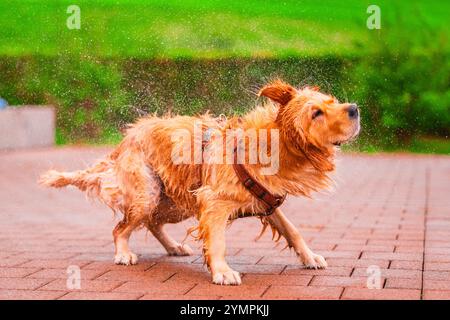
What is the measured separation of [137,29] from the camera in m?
11.0

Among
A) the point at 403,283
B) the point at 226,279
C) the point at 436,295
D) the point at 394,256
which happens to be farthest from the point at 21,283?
the point at 394,256

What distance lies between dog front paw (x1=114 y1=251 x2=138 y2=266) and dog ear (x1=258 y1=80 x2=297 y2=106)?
1364mm

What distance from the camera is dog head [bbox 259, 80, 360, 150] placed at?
3.97 metres

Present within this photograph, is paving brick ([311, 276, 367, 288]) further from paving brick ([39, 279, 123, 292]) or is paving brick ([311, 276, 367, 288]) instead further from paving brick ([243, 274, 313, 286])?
paving brick ([39, 279, 123, 292])

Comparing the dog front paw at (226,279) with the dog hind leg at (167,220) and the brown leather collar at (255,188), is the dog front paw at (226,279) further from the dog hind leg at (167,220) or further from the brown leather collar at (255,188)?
the dog hind leg at (167,220)

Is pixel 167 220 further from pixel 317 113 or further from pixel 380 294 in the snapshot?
pixel 380 294

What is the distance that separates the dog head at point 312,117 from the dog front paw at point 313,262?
79 cm

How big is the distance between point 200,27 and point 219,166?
4.75m

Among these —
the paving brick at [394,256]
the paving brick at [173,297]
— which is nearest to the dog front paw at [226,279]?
the paving brick at [173,297]

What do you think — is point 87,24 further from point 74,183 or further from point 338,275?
point 338,275

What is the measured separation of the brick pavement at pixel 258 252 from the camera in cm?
400

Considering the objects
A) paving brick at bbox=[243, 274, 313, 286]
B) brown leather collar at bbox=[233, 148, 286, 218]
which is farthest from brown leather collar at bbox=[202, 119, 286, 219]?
paving brick at bbox=[243, 274, 313, 286]

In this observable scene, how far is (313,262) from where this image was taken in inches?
181
